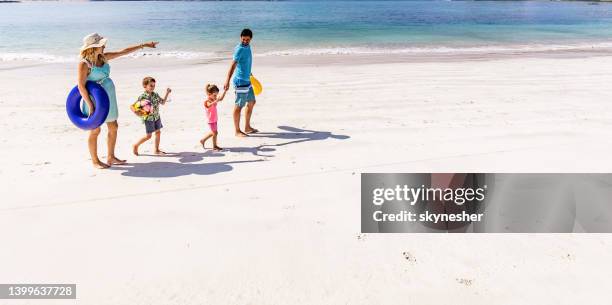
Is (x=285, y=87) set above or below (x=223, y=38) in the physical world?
below

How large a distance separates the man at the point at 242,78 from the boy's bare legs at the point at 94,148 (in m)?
1.73

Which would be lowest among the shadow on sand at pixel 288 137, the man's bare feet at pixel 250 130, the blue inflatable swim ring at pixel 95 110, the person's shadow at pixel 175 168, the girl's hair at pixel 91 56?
the person's shadow at pixel 175 168

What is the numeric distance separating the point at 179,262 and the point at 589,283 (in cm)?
278

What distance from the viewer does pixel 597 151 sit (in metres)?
4.97

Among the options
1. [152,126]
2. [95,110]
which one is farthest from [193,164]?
[95,110]

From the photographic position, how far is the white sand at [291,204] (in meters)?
2.80

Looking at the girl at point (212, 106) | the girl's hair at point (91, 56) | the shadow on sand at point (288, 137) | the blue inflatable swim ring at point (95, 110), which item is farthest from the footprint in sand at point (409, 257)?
the girl's hair at point (91, 56)

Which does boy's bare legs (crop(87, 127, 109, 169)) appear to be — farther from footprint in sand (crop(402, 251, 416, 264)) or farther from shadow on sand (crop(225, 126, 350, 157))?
footprint in sand (crop(402, 251, 416, 264))

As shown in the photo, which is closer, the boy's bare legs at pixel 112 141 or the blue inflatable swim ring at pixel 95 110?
the blue inflatable swim ring at pixel 95 110

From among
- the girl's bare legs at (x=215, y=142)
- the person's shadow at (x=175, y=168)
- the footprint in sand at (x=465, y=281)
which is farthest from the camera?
the girl's bare legs at (x=215, y=142)

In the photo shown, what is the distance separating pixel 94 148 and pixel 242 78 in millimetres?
2143

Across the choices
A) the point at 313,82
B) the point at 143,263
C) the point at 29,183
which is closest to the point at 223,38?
the point at 313,82

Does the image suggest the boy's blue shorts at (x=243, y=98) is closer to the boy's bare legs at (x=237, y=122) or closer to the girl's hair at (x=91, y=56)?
the boy's bare legs at (x=237, y=122)

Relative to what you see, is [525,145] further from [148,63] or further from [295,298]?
[148,63]
